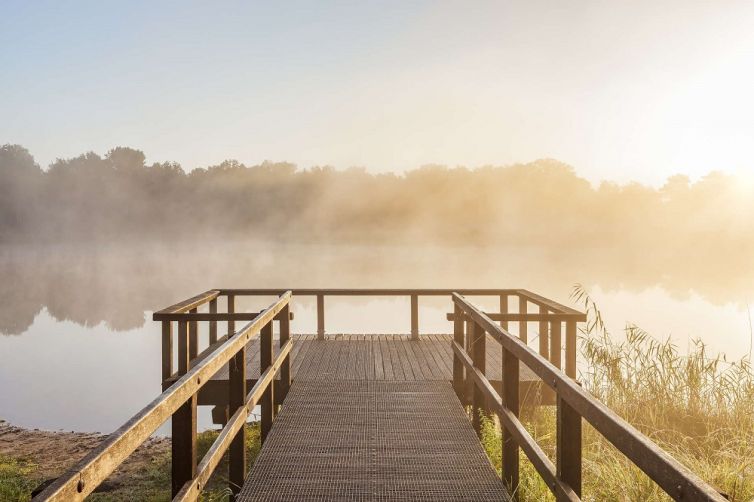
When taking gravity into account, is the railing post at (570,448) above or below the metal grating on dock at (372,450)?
above

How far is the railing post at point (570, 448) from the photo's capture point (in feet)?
10.5

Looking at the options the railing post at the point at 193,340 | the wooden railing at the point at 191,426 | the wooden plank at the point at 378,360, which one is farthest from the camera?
the railing post at the point at 193,340

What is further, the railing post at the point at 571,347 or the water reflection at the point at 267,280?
the water reflection at the point at 267,280

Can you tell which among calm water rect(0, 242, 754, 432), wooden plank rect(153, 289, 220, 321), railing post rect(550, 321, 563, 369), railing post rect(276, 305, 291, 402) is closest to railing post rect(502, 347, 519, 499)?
railing post rect(550, 321, 563, 369)

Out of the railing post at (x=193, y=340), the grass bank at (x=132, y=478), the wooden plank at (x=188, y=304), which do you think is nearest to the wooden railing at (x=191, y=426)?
the wooden plank at (x=188, y=304)

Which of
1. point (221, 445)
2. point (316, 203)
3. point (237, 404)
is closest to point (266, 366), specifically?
point (237, 404)

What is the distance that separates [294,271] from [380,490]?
52851 mm

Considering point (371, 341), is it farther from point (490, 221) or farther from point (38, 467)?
point (490, 221)

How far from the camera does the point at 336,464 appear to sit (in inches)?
194

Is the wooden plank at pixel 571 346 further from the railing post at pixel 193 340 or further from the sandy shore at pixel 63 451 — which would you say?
the sandy shore at pixel 63 451

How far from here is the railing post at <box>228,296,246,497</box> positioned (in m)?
4.70

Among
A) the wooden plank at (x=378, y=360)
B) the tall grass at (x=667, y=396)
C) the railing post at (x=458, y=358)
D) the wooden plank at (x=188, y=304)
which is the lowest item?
the tall grass at (x=667, y=396)

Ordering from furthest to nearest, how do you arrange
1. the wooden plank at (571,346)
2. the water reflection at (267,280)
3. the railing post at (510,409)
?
the water reflection at (267,280)
the wooden plank at (571,346)
the railing post at (510,409)

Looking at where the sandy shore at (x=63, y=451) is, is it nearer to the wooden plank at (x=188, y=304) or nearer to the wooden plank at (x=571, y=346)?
the wooden plank at (x=188, y=304)
